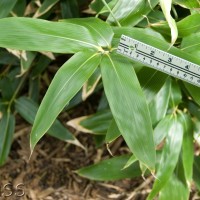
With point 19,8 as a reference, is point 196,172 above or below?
below

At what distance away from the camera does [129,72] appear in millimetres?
800

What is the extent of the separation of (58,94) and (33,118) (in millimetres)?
449

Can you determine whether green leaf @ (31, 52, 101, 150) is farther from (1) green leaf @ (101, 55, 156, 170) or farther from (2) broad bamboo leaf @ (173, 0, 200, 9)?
(2) broad bamboo leaf @ (173, 0, 200, 9)

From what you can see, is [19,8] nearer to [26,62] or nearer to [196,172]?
[26,62]

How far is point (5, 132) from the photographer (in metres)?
1.20

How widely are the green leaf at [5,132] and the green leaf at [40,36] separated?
1.55 ft

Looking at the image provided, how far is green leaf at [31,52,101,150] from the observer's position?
2.52ft

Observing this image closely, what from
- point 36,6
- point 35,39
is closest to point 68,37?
point 35,39

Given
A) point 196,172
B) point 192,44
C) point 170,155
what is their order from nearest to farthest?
point 192,44 < point 170,155 < point 196,172

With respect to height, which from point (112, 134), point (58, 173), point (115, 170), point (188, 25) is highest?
point (188, 25)

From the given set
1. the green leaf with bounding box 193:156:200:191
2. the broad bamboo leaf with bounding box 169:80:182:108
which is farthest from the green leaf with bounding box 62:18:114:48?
the green leaf with bounding box 193:156:200:191

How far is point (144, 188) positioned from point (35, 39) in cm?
71

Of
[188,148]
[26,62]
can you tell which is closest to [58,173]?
[26,62]

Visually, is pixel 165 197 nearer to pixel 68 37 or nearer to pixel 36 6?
pixel 68 37
